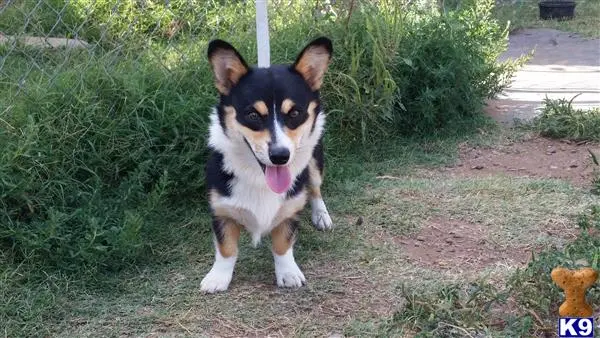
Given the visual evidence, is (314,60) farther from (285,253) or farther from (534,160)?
(534,160)

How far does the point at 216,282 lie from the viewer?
288cm

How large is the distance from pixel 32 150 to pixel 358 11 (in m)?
2.27

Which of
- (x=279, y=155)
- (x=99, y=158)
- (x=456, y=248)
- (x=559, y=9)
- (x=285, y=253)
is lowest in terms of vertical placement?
(x=559, y=9)

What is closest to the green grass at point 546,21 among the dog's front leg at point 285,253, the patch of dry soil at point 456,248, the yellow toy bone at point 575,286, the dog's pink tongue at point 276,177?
the patch of dry soil at point 456,248

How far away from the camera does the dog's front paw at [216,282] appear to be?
2873 millimetres

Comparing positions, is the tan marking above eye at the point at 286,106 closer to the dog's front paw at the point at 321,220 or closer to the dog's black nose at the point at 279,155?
the dog's black nose at the point at 279,155

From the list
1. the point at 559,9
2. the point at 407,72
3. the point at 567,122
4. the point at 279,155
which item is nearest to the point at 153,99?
the point at 279,155

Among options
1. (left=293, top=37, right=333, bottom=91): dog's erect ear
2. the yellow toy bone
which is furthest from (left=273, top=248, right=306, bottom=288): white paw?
the yellow toy bone

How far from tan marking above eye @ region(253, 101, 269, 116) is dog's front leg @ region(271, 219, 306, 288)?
545 mm

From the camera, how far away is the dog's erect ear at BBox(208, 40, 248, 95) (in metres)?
2.74

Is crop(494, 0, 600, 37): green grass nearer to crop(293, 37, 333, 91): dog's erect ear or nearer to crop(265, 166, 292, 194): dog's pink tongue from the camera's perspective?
crop(293, 37, 333, 91): dog's erect ear

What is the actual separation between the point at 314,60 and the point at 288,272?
0.87 m

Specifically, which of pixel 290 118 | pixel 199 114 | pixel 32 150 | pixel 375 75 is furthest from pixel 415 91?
pixel 32 150

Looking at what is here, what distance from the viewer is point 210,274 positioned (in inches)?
115
